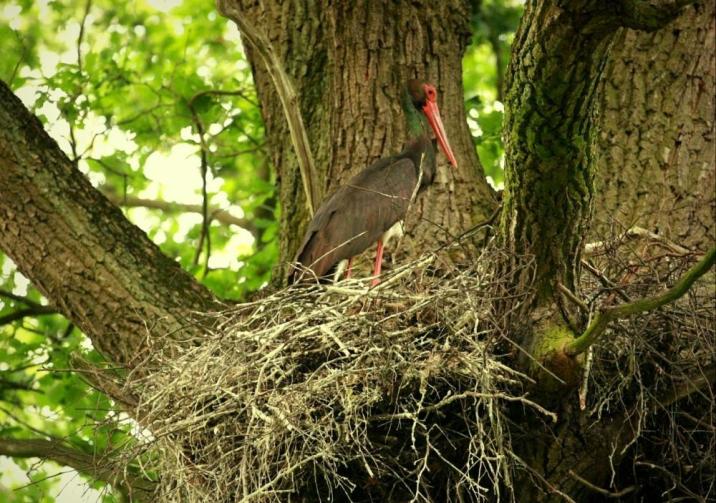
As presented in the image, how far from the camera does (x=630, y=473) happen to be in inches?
193

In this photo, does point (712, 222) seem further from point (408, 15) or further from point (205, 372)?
point (205, 372)

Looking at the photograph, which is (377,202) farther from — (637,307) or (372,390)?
(637,307)

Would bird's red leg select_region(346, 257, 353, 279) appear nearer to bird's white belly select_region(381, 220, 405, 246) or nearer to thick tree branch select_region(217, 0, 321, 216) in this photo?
bird's white belly select_region(381, 220, 405, 246)

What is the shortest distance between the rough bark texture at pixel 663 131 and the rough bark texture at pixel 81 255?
2.03m

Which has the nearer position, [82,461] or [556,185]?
[556,185]

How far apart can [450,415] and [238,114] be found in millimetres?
5119

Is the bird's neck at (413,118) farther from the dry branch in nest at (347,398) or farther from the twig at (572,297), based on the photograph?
the twig at (572,297)

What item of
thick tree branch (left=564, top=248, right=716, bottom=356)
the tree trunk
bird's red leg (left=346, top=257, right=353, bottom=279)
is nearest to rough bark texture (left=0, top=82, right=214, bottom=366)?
bird's red leg (left=346, top=257, right=353, bottom=279)

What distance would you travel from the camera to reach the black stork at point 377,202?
5914mm

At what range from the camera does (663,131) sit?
626 cm

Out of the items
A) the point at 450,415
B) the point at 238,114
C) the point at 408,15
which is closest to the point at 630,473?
the point at 450,415

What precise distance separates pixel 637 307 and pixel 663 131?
2.51 metres

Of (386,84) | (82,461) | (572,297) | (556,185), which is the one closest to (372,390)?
(572,297)

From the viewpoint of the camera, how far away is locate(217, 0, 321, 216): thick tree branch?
5871 millimetres
